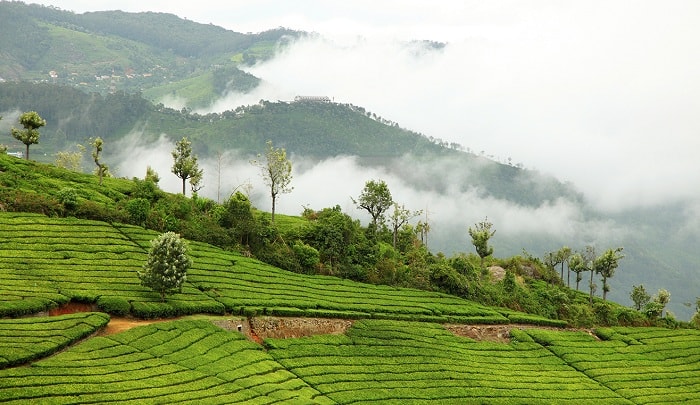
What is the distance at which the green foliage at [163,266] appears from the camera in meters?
44.5

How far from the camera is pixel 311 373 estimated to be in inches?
1678

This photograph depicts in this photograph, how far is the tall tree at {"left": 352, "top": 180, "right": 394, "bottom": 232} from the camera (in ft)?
244

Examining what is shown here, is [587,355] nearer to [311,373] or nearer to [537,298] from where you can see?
[537,298]

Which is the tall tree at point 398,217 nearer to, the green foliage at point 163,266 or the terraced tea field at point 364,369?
the terraced tea field at point 364,369

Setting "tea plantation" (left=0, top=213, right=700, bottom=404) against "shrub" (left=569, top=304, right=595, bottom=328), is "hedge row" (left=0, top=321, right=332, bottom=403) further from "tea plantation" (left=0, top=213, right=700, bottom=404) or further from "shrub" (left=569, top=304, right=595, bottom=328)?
"shrub" (left=569, top=304, right=595, bottom=328)

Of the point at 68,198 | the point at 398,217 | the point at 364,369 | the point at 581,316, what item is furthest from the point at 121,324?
the point at 581,316

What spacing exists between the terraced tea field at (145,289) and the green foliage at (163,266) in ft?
3.98

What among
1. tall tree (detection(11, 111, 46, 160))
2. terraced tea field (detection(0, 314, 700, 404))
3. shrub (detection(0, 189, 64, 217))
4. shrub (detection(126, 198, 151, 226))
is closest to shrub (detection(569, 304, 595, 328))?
terraced tea field (detection(0, 314, 700, 404))

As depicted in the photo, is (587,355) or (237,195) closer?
(587,355)

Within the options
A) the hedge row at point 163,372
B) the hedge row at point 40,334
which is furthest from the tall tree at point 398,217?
the hedge row at point 40,334

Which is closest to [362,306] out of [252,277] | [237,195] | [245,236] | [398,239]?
[252,277]

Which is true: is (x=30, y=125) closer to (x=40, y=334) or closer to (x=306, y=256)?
(x=306, y=256)

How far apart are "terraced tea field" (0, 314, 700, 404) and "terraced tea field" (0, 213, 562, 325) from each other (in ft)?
8.48

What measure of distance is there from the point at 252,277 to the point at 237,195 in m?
12.9
